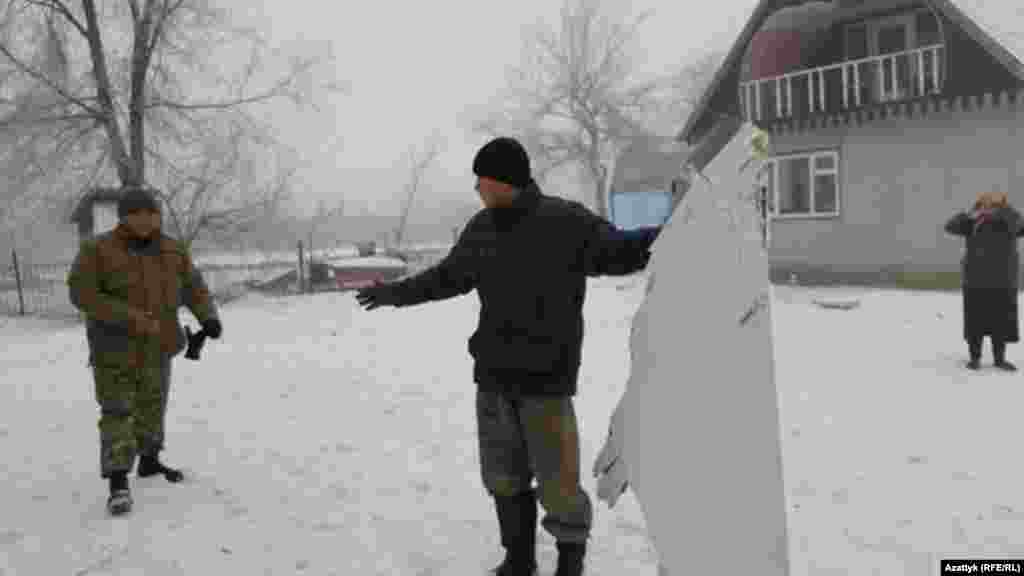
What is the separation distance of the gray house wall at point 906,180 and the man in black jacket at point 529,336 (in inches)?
570

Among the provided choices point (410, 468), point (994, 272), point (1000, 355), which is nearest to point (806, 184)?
point (994, 272)

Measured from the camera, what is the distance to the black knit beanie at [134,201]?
433 centimetres

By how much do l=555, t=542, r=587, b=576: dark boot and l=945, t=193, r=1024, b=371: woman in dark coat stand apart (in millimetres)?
5848

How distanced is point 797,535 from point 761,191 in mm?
2561

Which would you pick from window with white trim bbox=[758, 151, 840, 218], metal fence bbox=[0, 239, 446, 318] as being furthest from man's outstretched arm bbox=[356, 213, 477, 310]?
window with white trim bbox=[758, 151, 840, 218]

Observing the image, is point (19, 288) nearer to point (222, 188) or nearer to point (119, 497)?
point (222, 188)

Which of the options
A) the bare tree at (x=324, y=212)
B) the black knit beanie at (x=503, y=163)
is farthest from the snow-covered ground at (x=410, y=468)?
the bare tree at (x=324, y=212)

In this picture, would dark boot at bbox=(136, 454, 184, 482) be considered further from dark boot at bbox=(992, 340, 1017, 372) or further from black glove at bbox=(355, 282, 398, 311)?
dark boot at bbox=(992, 340, 1017, 372)

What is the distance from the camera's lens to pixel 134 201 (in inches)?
171

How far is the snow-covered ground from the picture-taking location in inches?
147

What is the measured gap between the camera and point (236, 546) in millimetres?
3920

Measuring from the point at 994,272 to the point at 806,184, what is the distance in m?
11.4

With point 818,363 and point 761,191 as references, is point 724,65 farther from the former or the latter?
point 761,191

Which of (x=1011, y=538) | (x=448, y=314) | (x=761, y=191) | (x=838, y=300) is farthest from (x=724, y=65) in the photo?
(x=761, y=191)
